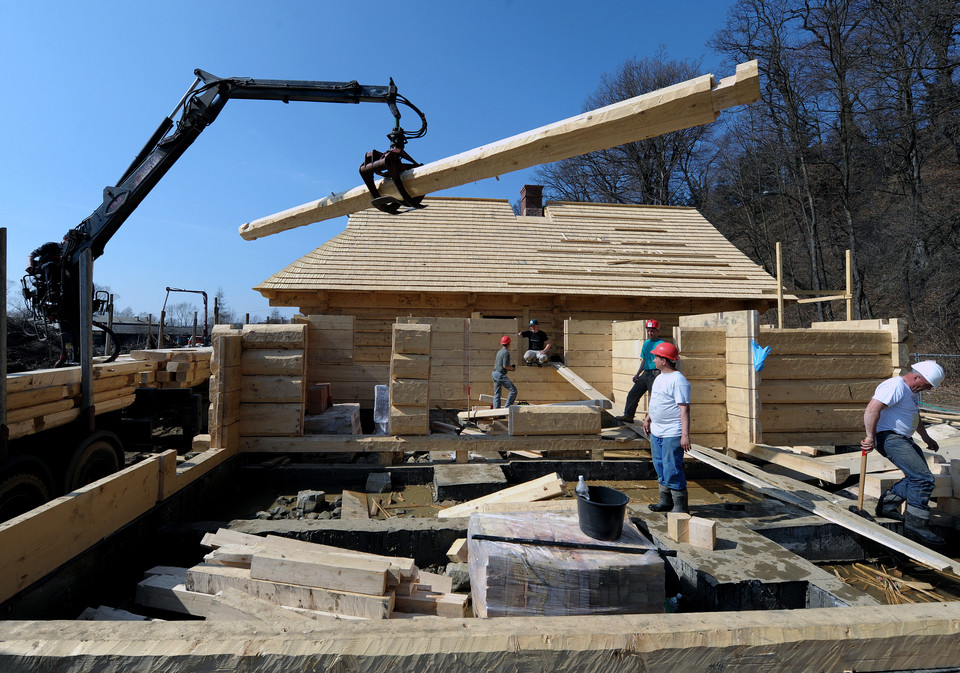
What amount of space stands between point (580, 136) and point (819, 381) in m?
6.57

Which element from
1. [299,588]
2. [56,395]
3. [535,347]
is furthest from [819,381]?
[56,395]

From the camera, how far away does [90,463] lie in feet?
17.8

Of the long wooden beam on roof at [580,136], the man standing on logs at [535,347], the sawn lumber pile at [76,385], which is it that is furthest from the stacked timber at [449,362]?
the long wooden beam on roof at [580,136]

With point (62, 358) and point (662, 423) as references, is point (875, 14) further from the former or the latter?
point (62, 358)

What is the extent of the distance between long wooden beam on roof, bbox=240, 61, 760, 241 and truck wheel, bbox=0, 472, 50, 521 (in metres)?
3.48

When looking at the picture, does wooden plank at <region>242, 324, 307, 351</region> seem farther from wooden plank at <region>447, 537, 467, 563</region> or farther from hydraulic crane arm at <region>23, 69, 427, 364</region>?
wooden plank at <region>447, 537, 467, 563</region>

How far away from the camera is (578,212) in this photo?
17.9 meters

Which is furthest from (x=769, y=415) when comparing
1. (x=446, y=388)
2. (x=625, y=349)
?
(x=446, y=388)

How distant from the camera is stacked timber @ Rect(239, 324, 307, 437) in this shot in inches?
258

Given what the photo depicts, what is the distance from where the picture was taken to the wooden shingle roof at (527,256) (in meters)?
13.4

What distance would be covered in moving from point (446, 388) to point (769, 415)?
6.06 meters

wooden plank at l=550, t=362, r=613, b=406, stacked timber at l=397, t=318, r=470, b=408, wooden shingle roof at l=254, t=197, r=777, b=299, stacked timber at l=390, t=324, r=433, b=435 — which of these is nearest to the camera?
stacked timber at l=390, t=324, r=433, b=435

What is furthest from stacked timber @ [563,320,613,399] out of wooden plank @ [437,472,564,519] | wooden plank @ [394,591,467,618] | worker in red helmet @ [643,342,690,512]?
wooden plank @ [394,591,467,618]

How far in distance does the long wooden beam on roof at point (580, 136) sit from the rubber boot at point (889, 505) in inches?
198
